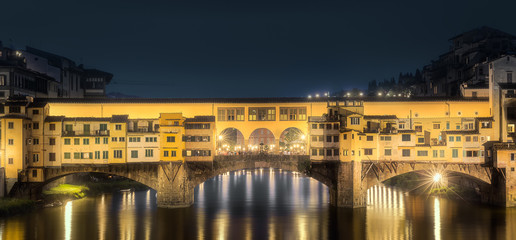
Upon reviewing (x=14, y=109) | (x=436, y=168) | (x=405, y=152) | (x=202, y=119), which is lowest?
(x=436, y=168)

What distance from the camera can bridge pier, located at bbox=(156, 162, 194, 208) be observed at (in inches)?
2136

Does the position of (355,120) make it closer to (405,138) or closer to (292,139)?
(405,138)

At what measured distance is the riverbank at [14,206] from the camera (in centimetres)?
5022

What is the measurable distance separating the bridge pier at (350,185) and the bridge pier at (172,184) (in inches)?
582

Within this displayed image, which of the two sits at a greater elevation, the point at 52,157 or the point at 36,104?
the point at 36,104

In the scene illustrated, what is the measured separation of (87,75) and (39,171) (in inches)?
1631

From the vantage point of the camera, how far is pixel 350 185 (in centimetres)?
5366

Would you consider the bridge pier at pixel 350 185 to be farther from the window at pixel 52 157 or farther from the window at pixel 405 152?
the window at pixel 52 157

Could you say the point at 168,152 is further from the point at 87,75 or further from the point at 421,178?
the point at 87,75

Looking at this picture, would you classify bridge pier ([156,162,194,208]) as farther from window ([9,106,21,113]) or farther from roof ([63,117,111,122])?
Result: window ([9,106,21,113])

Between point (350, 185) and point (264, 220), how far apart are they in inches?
362

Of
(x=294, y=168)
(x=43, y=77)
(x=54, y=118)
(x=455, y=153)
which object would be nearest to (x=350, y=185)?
(x=294, y=168)

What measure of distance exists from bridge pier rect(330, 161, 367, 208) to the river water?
106cm

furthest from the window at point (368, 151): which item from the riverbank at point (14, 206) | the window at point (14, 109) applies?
the window at point (14, 109)
